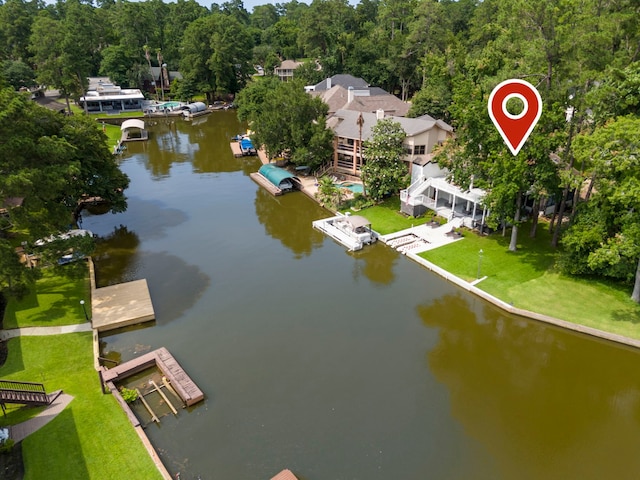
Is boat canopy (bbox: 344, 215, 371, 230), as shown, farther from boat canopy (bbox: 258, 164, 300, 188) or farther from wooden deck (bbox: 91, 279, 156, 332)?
wooden deck (bbox: 91, 279, 156, 332)

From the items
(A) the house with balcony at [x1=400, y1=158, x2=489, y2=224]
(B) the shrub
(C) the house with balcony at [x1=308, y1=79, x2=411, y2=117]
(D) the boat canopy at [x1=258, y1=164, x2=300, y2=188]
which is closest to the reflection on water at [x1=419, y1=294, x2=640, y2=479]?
(A) the house with balcony at [x1=400, y1=158, x2=489, y2=224]

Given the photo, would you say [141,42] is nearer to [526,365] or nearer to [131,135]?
[131,135]

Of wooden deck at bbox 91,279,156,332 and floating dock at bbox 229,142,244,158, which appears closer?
wooden deck at bbox 91,279,156,332

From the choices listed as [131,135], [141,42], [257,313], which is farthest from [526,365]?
[141,42]

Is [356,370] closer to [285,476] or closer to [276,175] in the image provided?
[285,476]

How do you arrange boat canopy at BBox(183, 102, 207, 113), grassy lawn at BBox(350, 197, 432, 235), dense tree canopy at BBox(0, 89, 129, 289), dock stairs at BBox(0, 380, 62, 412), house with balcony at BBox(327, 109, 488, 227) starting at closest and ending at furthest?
1. dock stairs at BBox(0, 380, 62, 412)
2. dense tree canopy at BBox(0, 89, 129, 289)
3. house with balcony at BBox(327, 109, 488, 227)
4. grassy lawn at BBox(350, 197, 432, 235)
5. boat canopy at BBox(183, 102, 207, 113)

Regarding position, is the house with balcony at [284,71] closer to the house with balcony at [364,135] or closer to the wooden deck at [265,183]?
the house with balcony at [364,135]

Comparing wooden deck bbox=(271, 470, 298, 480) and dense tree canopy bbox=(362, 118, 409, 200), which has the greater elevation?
dense tree canopy bbox=(362, 118, 409, 200)

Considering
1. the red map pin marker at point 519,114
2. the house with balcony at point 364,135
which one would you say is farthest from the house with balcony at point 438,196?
the red map pin marker at point 519,114

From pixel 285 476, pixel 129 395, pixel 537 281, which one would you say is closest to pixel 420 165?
pixel 537 281
